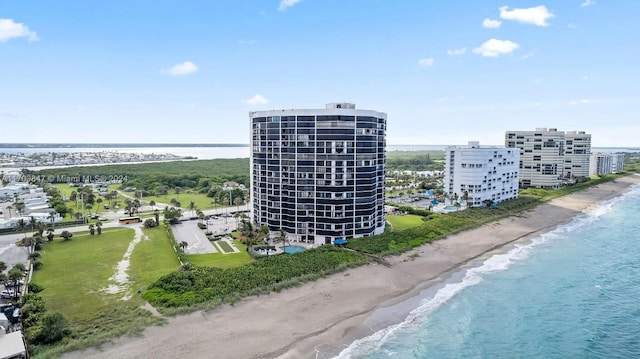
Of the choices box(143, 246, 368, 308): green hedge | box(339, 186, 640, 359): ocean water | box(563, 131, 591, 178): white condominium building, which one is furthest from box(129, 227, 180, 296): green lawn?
box(563, 131, 591, 178): white condominium building

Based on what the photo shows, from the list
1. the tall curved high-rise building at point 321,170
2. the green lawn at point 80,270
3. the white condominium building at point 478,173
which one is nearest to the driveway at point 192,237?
the green lawn at point 80,270

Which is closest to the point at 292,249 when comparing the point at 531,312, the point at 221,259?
the point at 221,259

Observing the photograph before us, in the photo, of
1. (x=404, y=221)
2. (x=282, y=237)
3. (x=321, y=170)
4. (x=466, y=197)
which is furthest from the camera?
(x=466, y=197)

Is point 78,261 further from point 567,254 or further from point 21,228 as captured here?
point 567,254

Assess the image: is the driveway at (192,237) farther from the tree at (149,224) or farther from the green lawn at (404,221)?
the green lawn at (404,221)

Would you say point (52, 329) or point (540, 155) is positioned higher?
point (540, 155)

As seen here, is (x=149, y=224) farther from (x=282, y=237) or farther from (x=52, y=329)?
(x=52, y=329)

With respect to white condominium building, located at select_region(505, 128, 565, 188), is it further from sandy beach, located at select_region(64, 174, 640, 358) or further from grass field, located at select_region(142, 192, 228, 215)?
Result: grass field, located at select_region(142, 192, 228, 215)
